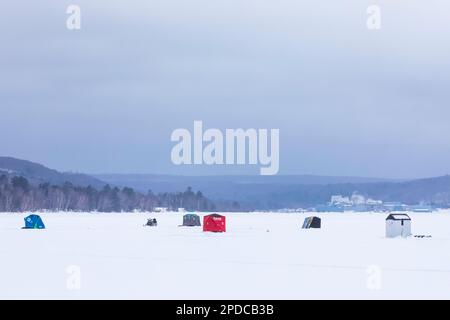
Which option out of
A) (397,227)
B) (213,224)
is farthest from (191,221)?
(397,227)

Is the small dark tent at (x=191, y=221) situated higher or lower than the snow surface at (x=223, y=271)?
higher

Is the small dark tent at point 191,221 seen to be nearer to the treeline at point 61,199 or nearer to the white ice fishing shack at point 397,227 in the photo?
the white ice fishing shack at point 397,227

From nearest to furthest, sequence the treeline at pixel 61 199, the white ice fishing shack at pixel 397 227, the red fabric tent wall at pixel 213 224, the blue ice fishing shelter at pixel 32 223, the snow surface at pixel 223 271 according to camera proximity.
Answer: the snow surface at pixel 223 271
the white ice fishing shack at pixel 397 227
the red fabric tent wall at pixel 213 224
the blue ice fishing shelter at pixel 32 223
the treeline at pixel 61 199

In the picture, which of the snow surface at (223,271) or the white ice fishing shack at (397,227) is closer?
the snow surface at (223,271)

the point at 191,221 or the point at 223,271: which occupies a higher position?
the point at 191,221

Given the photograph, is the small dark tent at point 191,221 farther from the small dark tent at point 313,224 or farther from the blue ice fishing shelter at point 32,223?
the blue ice fishing shelter at point 32,223

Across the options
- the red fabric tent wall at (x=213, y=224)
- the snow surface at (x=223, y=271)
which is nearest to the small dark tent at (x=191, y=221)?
the red fabric tent wall at (x=213, y=224)

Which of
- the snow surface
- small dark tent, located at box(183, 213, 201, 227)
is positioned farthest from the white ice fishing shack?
small dark tent, located at box(183, 213, 201, 227)

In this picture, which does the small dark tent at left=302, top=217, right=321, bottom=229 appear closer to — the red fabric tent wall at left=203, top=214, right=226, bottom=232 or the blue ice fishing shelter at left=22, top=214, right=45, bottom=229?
the red fabric tent wall at left=203, top=214, right=226, bottom=232

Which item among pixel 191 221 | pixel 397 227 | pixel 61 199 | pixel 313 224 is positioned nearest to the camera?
pixel 397 227

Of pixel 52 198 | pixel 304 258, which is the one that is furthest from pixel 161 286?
pixel 52 198

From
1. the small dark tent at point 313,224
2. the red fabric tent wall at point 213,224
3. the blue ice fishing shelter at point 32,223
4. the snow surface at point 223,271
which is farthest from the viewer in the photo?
the small dark tent at point 313,224

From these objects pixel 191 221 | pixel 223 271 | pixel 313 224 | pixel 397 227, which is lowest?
pixel 223 271

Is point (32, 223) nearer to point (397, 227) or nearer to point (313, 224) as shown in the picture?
point (313, 224)
